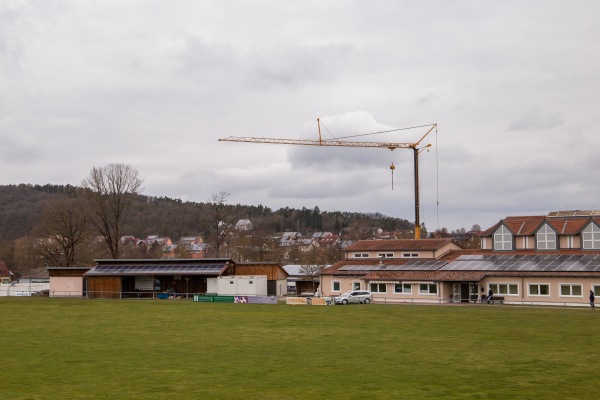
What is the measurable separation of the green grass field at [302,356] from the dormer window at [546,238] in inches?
711

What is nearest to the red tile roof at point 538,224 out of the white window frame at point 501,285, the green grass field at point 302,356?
the white window frame at point 501,285

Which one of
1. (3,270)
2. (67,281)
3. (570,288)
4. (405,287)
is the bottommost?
(405,287)

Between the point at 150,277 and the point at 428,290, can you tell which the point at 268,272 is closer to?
the point at 150,277

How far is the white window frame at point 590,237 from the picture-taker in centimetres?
6681

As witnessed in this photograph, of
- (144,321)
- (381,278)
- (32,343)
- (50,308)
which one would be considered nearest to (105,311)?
(50,308)

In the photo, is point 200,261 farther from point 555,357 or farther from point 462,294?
point 555,357

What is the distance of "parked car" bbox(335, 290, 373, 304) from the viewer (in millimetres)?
66312

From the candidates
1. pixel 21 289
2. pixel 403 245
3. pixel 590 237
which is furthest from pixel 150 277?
pixel 590 237

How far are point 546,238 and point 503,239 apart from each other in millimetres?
4986

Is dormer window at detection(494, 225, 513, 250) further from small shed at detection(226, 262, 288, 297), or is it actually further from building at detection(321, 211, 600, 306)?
small shed at detection(226, 262, 288, 297)

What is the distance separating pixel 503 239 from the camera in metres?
73.5

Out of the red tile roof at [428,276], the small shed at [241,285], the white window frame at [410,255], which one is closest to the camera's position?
the red tile roof at [428,276]

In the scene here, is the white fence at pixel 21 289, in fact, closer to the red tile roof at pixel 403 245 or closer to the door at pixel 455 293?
the red tile roof at pixel 403 245

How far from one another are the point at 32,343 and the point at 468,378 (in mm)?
23736
